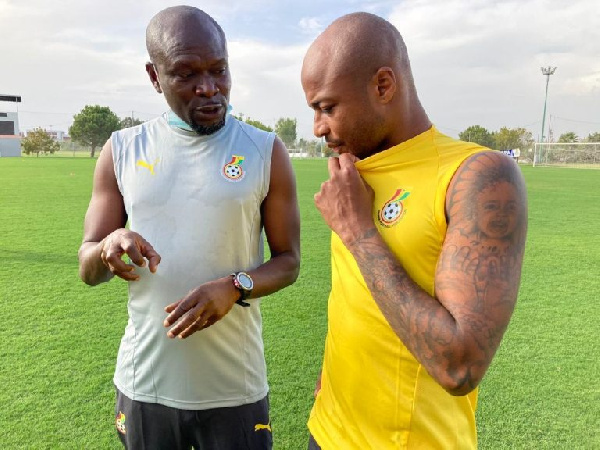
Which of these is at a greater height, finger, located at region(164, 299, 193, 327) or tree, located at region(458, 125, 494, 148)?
tree, located at region(458, 125, 494, 148)

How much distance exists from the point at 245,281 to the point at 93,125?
67.9 meters

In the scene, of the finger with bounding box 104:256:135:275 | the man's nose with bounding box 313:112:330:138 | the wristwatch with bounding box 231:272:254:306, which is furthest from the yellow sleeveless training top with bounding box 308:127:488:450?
the finger with bounding box 104:256:135:275

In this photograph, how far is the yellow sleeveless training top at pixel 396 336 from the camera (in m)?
1.33

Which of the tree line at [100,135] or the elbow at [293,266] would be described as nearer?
the elbow at [293,266]

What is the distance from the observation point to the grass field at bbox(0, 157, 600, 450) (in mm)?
3238

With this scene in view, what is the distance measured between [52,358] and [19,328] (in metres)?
0.83

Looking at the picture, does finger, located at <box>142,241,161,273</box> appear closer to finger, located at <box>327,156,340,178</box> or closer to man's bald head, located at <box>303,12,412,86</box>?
finger, located at <box>327,156,340,178</box>

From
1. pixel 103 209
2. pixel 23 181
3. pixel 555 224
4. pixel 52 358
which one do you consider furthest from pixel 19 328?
pixel 23 181

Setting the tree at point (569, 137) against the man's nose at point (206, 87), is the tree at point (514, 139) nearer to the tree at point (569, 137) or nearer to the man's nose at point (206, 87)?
the tree at point (569, 137)

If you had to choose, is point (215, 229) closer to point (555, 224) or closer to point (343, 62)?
point (343, 62)

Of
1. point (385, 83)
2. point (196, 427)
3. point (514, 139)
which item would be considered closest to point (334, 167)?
point (385, 83)

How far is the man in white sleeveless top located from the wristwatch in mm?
12

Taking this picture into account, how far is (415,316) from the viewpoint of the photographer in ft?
4.01

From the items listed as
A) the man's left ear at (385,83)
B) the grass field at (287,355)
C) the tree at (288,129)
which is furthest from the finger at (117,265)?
the tree at (288,129)
